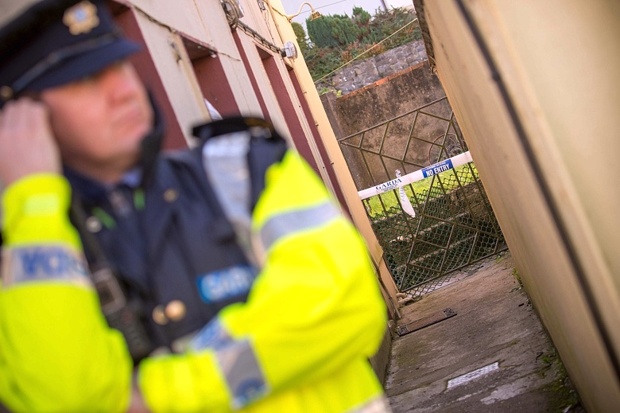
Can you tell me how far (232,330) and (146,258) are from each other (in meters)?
0.22

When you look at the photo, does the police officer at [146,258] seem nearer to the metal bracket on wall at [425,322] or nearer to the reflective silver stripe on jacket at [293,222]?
the reflective silver stripe on jacket at [293,222]

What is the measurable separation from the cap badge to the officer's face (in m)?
0.09

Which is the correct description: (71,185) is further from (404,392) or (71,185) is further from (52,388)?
(404,392)

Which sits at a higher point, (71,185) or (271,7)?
(271,7)

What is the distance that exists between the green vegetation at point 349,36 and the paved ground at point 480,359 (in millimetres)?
18201

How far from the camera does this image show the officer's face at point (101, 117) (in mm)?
1644

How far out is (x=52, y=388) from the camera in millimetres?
1433

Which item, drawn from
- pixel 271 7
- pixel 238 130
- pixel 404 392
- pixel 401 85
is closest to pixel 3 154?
pixel 238 130

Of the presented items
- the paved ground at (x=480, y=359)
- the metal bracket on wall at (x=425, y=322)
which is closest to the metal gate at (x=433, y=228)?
the paved ground at (x=480, y=359)

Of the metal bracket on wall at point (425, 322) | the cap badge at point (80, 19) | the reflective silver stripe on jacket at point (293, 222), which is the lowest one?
the metal bracket on wall at point (425, 322)

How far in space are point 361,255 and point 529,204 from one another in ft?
5.91

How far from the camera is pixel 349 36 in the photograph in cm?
3084

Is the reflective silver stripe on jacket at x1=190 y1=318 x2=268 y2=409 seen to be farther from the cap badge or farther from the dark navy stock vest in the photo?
the cap badge

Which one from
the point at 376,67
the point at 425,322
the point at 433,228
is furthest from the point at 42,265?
the point at 376,67
